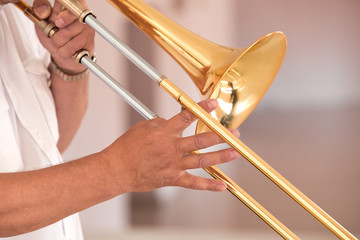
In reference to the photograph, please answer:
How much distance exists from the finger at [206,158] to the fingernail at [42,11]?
41cm

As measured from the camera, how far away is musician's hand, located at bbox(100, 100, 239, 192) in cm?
71

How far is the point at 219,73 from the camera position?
854mm

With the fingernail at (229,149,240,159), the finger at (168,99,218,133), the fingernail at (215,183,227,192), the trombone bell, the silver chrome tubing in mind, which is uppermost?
the trombone bell

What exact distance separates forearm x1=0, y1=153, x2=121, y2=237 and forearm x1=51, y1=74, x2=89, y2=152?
0.39m

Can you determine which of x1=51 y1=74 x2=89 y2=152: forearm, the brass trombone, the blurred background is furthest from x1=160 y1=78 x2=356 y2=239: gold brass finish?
the blurred background

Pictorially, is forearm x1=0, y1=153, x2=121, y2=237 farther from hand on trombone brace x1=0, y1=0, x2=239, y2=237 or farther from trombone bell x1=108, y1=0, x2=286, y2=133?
trombone bell x1=108, y1=0, x2=286, y2=133

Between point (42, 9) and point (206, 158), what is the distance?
0.44 m

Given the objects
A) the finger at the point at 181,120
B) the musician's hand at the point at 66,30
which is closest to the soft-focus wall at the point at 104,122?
the musician's hand at the point at 66,30

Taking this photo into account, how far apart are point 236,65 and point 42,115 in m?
0.40

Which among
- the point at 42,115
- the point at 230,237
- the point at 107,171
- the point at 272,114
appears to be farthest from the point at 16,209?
the point at 272,114

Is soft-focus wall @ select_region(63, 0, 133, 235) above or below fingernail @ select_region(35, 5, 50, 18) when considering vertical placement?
above

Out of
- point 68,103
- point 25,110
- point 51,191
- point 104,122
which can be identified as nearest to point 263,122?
point 104,122

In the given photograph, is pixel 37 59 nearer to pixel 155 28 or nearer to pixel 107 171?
pixel 155 28

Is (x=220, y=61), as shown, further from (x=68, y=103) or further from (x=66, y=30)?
(x=68, y=103)
